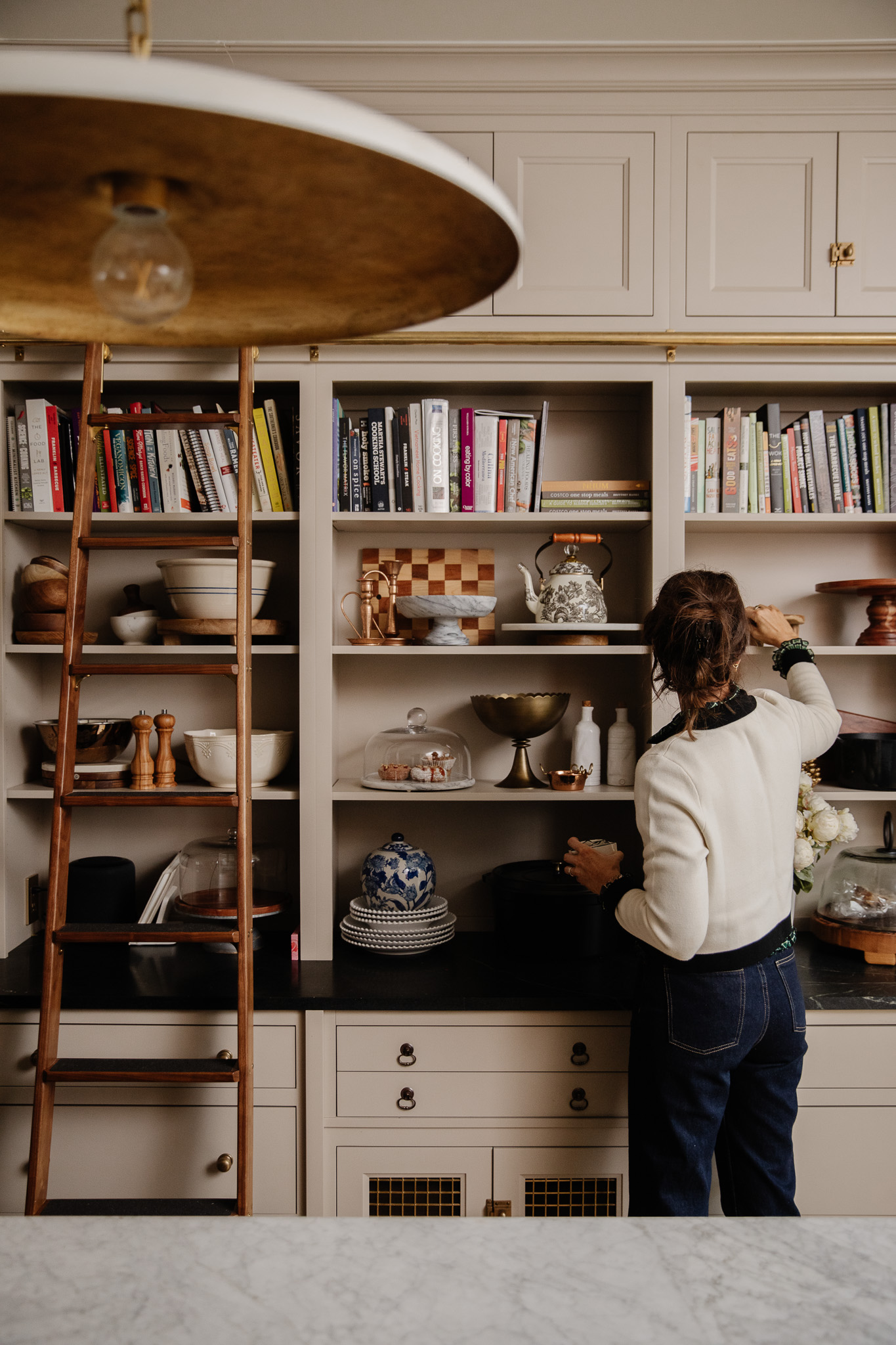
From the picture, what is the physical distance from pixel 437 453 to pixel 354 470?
22cm

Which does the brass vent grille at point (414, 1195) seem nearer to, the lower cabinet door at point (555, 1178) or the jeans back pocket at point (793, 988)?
the lower cabinet door at point (555, 1178)

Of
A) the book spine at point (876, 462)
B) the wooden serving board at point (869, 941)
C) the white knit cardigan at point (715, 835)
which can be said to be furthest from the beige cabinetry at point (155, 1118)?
the book spine at point (876, 462)

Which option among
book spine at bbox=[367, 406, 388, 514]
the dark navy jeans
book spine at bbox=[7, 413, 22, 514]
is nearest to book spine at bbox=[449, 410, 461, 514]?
book spine at bbox=[367, 406, 388, 514]

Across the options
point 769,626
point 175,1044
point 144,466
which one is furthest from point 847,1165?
point 144,466

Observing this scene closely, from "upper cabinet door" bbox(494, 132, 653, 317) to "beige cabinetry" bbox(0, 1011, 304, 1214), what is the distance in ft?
6.11

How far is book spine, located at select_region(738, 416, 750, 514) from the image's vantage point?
92.0 inches

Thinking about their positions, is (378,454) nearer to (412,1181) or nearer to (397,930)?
(397,930)

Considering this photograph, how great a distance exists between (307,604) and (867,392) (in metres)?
1.64

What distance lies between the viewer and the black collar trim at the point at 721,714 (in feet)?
5.38

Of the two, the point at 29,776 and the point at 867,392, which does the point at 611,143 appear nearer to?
the point at 867,392

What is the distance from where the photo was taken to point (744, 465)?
2.34 metres

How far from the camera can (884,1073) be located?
6.63 ft

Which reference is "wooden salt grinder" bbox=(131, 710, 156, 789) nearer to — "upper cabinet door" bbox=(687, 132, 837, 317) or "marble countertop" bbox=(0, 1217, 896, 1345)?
"marble countertop" bbox=(0, 1217, 896, 1345)

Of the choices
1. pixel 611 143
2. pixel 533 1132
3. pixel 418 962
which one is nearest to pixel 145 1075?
pixel 418 962
